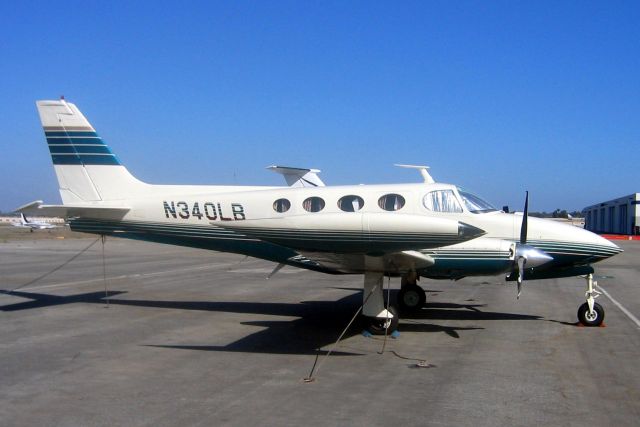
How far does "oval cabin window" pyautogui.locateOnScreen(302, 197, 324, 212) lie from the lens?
1166 centimetres

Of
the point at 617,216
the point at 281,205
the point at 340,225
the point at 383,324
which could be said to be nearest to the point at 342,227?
the point at 340,225

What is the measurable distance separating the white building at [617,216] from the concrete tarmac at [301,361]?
59.9 m

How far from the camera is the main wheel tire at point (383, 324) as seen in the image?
10.4 m

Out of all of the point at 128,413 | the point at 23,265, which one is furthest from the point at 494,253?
the point at 23,265

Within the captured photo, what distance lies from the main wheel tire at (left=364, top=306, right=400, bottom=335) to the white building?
66311 millimetres

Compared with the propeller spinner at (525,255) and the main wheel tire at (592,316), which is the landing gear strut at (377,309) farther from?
the main wheel tire at (592,316)

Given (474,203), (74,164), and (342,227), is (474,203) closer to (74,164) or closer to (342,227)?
(342,227)

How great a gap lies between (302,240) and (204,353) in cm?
244

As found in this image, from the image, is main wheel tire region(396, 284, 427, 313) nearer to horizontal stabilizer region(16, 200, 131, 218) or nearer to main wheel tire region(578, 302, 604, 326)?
main wheel tire region(578, 302, 604, 326)

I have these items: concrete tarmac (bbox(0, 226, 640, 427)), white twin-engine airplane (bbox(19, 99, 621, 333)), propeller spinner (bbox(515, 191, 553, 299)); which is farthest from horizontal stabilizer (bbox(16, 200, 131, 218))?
propeller spinner (bbox(515, 191, 553, 299))

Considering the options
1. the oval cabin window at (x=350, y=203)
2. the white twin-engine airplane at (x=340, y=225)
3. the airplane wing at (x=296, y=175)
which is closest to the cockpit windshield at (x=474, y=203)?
the white twin-engine airplane at (x=340, y=225)

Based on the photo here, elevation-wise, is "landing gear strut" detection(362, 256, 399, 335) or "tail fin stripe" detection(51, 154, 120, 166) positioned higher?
"tail fin stripe" detection(51, 154, 120, 166)

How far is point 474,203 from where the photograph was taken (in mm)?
11555

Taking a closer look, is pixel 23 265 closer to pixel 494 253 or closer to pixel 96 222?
pixel 96 222
